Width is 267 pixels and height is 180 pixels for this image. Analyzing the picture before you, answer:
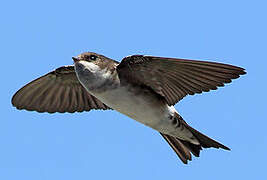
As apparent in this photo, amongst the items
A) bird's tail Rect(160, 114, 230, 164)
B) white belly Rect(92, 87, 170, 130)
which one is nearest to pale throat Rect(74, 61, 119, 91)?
white belly Rect(92, 87, 170, 130)

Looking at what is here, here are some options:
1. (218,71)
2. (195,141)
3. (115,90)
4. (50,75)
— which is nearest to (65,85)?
(50,75)

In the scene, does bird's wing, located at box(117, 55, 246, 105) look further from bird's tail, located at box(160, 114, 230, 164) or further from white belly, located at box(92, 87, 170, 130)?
bird's tail, located at box(160, 114, 230, 164)

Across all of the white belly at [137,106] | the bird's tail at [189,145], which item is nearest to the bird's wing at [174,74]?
the white belly at [137,106]

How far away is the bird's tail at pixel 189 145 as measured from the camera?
8367 mm

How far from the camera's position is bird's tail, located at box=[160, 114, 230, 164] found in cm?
837

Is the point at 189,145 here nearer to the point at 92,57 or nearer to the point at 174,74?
the point at 174,74

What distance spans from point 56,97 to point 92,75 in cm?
184

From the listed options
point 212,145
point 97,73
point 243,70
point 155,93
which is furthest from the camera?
point 212,145

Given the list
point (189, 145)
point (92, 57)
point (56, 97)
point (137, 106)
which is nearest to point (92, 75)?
point (92, 57)

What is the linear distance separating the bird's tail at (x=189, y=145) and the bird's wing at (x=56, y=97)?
3.82ft

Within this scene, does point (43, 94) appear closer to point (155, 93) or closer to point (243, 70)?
point (155, 93)

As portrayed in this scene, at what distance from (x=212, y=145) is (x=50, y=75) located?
2652mm

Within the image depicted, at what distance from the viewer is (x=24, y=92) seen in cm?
872

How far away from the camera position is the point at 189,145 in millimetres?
8680
